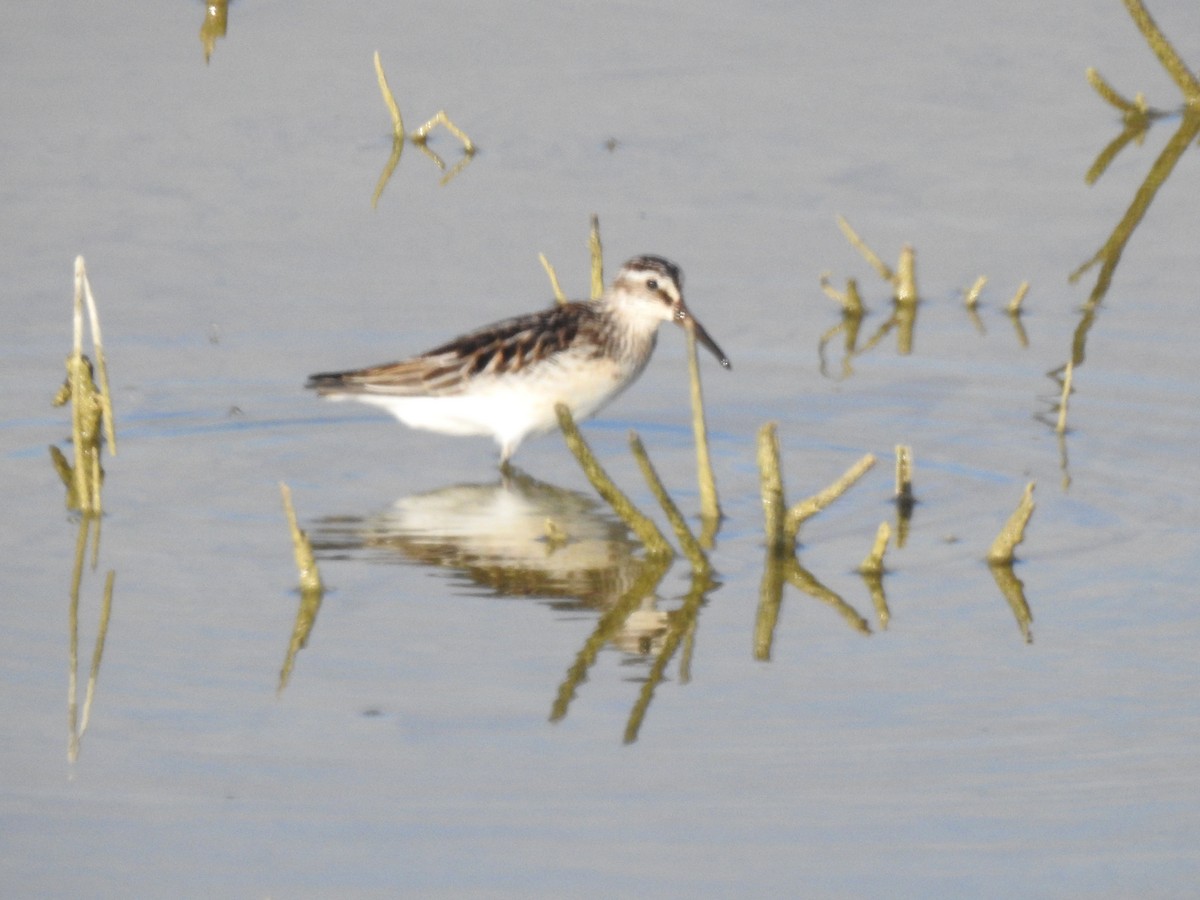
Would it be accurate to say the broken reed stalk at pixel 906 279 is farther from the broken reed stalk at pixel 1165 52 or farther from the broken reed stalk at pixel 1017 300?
the broken reed stalk at pixel 1165 52

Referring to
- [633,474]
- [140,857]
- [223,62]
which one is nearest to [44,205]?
[223,62]

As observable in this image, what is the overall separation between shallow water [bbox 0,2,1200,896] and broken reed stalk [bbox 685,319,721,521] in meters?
0.17

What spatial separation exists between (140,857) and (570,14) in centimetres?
1145

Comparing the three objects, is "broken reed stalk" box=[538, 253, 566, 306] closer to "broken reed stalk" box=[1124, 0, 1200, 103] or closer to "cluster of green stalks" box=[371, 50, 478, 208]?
"cluster of green stalks" box=[371, 50, 478, 208]

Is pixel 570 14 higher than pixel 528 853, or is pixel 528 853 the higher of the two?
pixel 570 14

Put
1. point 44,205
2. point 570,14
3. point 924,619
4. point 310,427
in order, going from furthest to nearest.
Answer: point 570,14, point 44,205, point 310,427, point 924,619

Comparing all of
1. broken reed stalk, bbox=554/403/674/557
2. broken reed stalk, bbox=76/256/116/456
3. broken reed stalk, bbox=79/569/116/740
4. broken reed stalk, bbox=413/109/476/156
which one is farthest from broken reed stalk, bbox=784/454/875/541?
broken reed stalk, bbox=413/109/476/156

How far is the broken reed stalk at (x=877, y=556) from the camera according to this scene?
840 centimetres

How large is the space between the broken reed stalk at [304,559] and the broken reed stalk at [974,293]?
4703mm

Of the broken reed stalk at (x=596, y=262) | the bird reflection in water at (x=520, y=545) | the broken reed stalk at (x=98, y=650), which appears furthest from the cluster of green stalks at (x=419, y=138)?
the broken reed stalk at (x=98, y=650)

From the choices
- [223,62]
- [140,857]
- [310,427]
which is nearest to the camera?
[140,857]

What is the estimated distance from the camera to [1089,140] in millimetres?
14391

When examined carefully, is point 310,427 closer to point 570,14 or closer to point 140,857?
point 140,857

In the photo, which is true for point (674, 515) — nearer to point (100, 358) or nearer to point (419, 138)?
point (100, 358)
